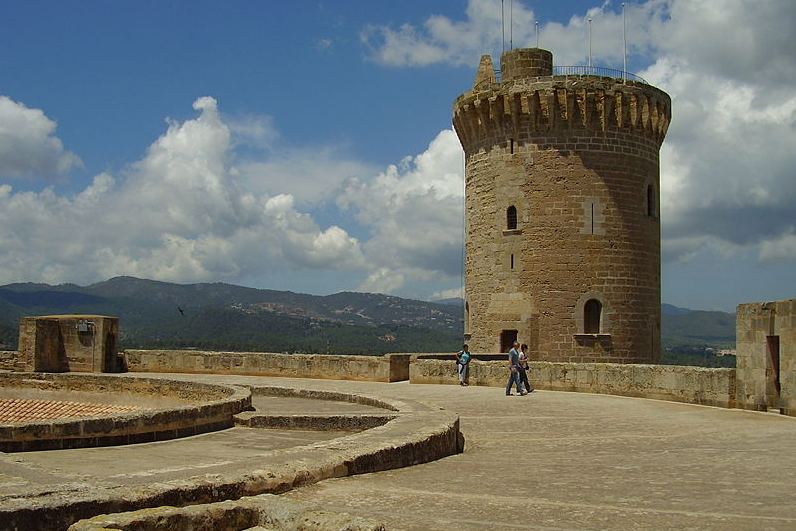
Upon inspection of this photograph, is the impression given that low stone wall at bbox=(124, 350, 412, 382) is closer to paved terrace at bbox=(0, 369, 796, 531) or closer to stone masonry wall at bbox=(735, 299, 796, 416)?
paved terrace at bbox=(0, 369, 796, 531)

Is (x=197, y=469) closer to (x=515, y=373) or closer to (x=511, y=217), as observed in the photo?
(x=515, y=373)

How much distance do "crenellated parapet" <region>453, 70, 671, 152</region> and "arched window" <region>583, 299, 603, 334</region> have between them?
5.17 meters

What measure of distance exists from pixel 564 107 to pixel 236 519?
850 inches

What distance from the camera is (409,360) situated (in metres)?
21.8

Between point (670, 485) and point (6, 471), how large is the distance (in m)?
6.06

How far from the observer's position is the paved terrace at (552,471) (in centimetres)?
584

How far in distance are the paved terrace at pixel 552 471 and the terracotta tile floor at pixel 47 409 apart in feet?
27.1

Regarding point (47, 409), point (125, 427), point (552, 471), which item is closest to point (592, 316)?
point (47, 409)

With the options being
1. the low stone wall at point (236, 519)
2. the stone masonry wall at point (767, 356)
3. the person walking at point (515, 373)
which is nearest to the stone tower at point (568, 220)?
the person walking at point (515, 373)

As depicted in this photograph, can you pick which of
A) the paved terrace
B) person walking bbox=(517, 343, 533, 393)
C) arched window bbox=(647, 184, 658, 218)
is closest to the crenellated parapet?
arched window bbox=(647, 184, 658, 218)

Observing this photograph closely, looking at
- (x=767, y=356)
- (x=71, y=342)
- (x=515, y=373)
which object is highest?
(x=767, y=356)

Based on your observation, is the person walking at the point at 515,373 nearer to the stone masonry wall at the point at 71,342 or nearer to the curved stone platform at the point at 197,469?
the curved stone platform at the point at 197,469

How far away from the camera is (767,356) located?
44.5 feet

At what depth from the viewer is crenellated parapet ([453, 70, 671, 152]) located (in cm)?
2495
